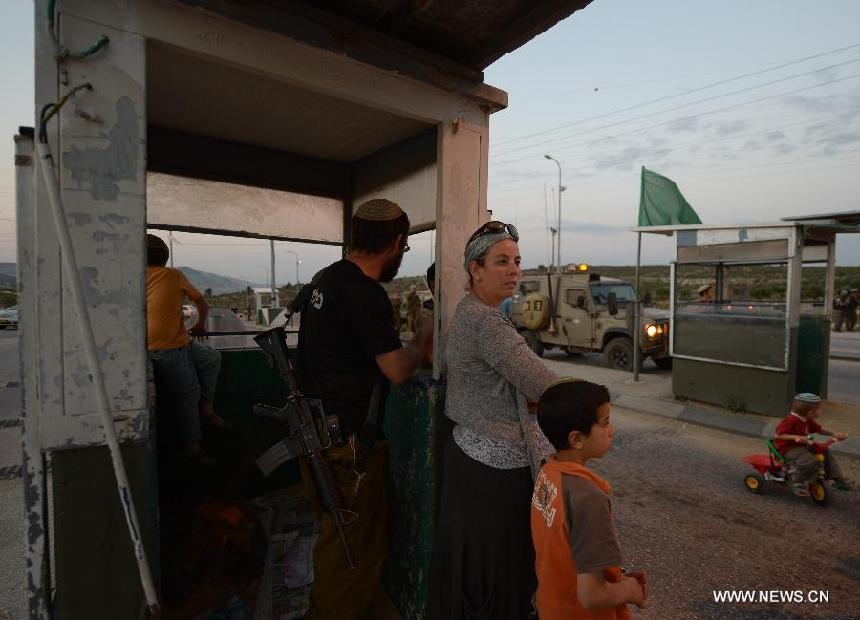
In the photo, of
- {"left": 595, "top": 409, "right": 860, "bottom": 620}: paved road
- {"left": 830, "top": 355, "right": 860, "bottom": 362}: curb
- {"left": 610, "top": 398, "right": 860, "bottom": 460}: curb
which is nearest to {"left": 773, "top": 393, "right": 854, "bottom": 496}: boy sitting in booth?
{"left": 595, "top": 409, "right": 860, "bottom": 620}: paved road

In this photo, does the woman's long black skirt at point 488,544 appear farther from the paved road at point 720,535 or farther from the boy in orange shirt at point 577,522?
the paved road at point 720,535

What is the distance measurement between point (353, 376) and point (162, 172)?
2.13 metres

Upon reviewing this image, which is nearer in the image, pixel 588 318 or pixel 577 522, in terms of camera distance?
pixel 577 522

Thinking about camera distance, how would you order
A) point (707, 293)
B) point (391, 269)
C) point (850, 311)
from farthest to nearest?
1. point (850, 311)
2. point (707, 293)
3. point (391, 269)

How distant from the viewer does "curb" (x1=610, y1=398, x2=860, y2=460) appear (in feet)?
17.4

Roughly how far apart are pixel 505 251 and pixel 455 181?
2.20ft

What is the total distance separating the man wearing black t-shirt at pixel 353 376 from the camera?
6.29 ft

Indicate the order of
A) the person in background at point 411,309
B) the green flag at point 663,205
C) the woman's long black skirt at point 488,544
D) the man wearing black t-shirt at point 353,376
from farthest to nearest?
the green flag at point 663,205 → the person in background at point 411,309 → the man wearing black t-shirt at point 353,376 → the woman's long black skirt at point 488,544

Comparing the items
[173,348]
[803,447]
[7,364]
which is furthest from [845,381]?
[7,364]

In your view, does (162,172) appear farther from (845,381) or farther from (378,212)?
(845,381)

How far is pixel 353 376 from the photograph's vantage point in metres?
1.98

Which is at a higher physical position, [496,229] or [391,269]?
[496,229]

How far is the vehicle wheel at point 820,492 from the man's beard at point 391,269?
4.06 metres

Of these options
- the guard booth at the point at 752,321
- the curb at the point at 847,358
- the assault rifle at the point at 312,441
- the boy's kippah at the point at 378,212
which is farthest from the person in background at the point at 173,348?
the curb at the point at 847,358
